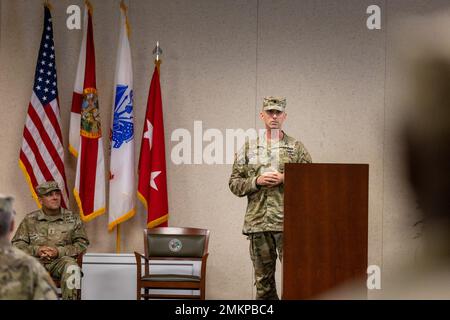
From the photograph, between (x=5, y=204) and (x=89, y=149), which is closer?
(x=5, y=204)

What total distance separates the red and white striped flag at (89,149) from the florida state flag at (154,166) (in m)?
0.39

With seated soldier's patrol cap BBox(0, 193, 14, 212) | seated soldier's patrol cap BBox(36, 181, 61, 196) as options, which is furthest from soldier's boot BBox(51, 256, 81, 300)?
seated soldier's patrol cap BBox(0, 193, 14, 212)

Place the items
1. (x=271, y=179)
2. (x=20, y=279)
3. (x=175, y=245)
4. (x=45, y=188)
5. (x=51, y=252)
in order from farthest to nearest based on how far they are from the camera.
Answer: (x=175, y=245) → (x=45, y=188) → (x=51, y=252) → (x=271, y=179) → (x=20, y=279)

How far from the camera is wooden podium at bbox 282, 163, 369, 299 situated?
4012 millimetres

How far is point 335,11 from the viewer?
689 cm

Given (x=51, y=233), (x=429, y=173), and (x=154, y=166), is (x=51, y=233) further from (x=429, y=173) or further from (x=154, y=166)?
(x=429, y=173)

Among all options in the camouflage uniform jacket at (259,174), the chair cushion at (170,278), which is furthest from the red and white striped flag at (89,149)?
the camouflage uniform jacket at (259,174)

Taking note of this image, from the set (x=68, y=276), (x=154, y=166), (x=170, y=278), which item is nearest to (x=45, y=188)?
(x=68, y=276)

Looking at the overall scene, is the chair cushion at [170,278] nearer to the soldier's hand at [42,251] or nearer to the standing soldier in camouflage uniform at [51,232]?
the standing soldier in camouflage uniform at [51,232]

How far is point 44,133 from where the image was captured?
6.50 metres

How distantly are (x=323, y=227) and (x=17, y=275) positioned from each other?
235cm

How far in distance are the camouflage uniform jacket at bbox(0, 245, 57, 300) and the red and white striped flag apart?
449cm

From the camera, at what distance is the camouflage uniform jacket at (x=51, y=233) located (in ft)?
18.8
